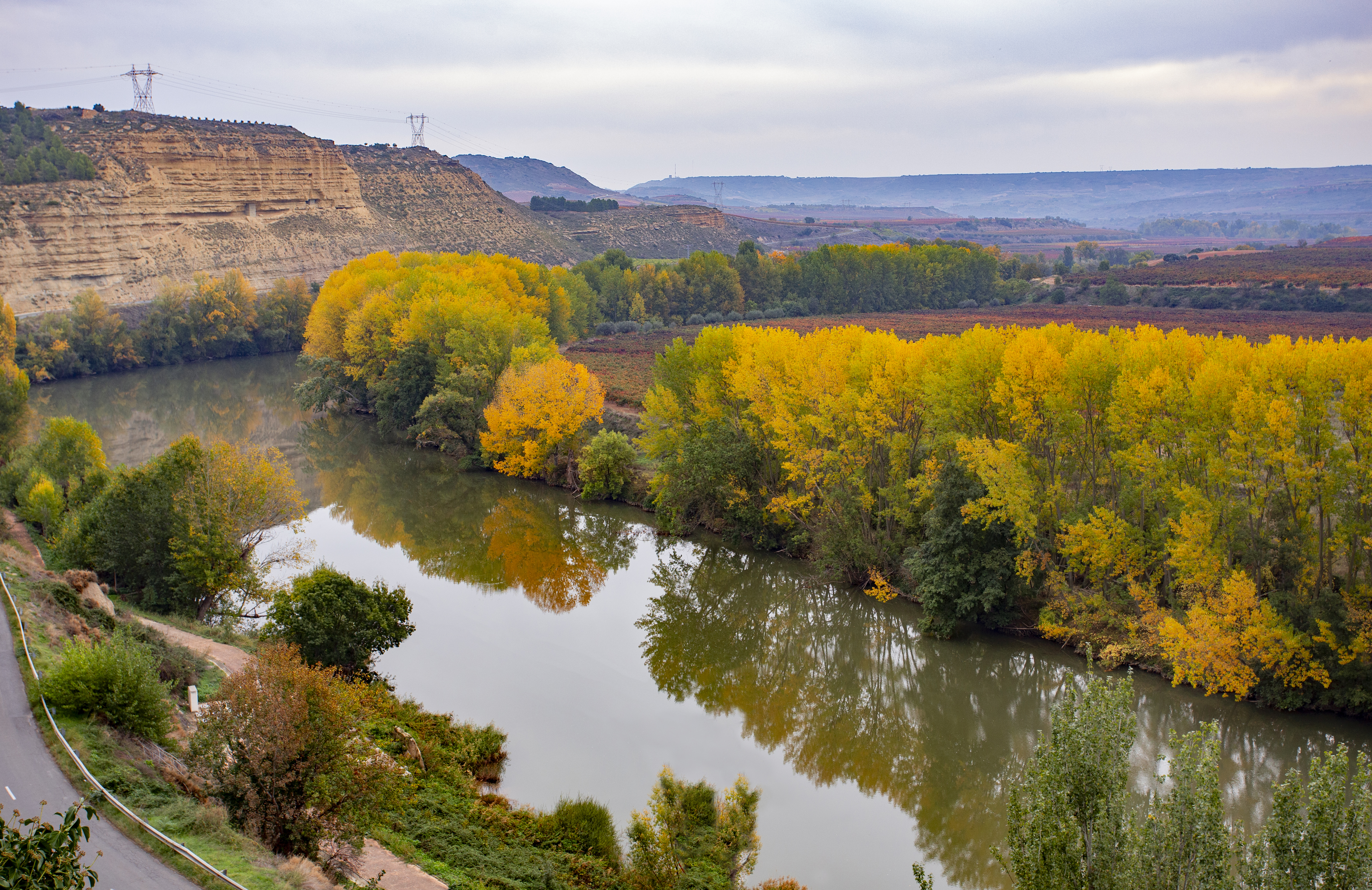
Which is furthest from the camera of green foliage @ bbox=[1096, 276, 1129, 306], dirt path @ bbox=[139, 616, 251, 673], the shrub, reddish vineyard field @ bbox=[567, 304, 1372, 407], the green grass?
green foliage @ bbox=[1096, 276, 1129, 306]

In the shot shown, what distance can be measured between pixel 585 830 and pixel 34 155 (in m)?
87.2

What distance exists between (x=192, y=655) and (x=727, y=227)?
14280 cm

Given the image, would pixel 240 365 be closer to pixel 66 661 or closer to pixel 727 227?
pixel 66 661

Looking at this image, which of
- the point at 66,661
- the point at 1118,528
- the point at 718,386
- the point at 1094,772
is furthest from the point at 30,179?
the point at 1094,772

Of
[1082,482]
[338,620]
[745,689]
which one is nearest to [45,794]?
[338,620]

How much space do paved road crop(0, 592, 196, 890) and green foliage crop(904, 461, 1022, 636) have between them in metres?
19.5

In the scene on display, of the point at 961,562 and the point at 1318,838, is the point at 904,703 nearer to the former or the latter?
the point at 961,562

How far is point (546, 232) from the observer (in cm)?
12494

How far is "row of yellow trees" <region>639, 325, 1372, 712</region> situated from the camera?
20766 millimetres

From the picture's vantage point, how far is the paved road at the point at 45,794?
35.5 ft

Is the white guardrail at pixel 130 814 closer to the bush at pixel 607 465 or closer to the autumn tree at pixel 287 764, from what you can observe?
the autumn tree at pixel 287 764

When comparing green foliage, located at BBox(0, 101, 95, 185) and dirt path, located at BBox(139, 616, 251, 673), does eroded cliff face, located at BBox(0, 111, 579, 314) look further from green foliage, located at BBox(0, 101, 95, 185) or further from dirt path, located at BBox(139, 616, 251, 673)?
dirt path, located at BBox(139, 616, 251, 673)

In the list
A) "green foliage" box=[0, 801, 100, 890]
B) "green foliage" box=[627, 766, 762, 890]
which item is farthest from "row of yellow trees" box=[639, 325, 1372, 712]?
"green foliage" box=[0, 801, 100, 890]

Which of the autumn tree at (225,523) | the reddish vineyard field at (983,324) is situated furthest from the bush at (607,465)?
the autumn tree at (225,523)
